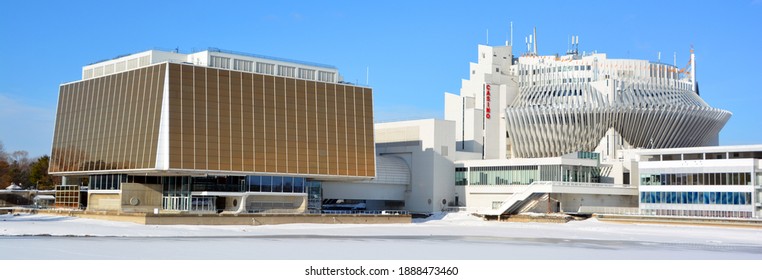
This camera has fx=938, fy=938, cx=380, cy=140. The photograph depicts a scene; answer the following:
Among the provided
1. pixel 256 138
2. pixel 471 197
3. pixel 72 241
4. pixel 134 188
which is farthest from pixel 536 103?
pixel 72 241

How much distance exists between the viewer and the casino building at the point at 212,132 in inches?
3521

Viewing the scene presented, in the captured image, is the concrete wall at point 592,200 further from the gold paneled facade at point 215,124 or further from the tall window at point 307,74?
the tall window at point 307,74

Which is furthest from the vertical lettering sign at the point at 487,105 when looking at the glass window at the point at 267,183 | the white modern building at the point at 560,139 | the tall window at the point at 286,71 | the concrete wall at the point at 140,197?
the concrete wall at the point at 140,197

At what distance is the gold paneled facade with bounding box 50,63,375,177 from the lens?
8925cm

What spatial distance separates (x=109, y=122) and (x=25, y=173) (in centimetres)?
8040

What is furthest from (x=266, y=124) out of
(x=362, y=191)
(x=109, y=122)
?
(x=362, y=191)

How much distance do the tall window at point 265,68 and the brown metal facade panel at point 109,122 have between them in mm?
11397

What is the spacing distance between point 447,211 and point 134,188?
1504 inches

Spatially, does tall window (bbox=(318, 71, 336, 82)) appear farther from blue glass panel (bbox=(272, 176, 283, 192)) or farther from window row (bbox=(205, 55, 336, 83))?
blue glass panel (bbox=(272, 176, 283, 192))

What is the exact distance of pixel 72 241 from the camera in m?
51.9

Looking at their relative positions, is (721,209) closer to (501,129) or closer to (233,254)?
(501,129)

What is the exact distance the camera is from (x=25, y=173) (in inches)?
6575

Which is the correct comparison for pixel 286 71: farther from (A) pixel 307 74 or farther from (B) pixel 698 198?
(B) pixel 698 198
